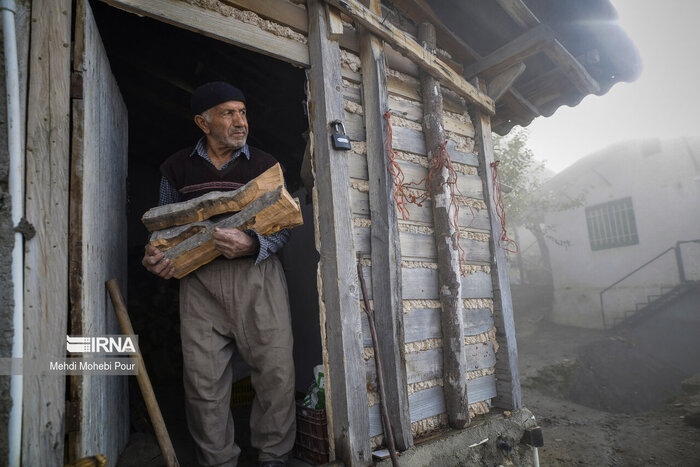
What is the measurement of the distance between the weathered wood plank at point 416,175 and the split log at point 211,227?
733 mm

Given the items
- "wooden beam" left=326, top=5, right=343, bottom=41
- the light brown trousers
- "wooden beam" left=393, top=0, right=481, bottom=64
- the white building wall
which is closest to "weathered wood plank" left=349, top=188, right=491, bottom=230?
the light brown trousers

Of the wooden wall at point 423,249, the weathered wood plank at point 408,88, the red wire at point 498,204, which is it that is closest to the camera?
the wooden wall at point 423,249

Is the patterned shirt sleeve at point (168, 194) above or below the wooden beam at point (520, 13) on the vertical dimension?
below

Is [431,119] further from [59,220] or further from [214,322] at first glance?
[59,220]

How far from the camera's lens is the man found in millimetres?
2434

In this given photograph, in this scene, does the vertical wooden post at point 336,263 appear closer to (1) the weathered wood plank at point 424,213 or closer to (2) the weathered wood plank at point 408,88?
(1) the weathered wood plank at point 424,213

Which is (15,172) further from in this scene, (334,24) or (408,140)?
(408,140)

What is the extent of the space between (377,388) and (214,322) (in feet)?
3.87

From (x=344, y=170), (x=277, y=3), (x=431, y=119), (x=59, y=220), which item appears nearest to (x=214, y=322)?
(x=59, y=220)

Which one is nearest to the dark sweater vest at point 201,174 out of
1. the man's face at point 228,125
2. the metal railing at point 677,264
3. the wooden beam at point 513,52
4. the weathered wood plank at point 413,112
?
the man's face at point 228,125

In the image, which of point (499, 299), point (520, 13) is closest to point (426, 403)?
point (499, 299)

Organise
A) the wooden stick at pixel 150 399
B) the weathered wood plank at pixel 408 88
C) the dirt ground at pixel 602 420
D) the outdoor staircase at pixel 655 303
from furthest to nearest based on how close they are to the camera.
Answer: the outdoor staircase at pixel 655 303, the dirt ground at pixel 602 420, the weathered wood plank at pixel 408 88, the wooden stick at pixel 150 399

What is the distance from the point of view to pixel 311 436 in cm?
276

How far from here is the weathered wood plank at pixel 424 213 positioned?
9.45ft
